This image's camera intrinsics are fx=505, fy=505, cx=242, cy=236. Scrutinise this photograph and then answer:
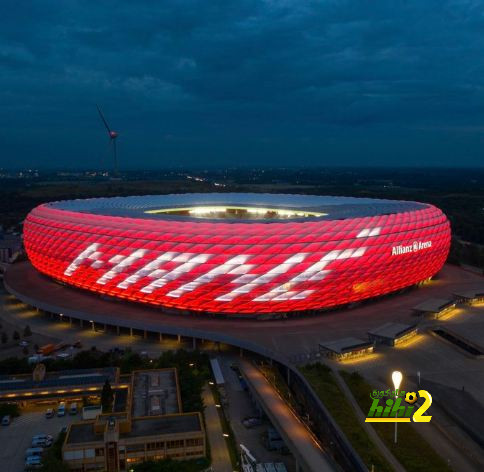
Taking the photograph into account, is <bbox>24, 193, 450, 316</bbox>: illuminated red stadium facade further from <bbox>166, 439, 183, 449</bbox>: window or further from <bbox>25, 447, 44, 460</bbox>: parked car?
<bbox>25, 447, 44, 460</bbox>: parked car

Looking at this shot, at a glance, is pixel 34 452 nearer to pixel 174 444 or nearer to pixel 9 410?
pixel 9 410

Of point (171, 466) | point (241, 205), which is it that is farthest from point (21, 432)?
point (241, 205)

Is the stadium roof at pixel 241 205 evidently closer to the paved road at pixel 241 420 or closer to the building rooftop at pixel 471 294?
A: the building rooftop at pixel 471 294

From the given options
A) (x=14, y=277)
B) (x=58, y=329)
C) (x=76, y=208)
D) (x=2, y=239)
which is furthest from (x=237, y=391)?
(x=2, y=239)

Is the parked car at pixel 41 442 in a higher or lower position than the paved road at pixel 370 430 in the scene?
lower

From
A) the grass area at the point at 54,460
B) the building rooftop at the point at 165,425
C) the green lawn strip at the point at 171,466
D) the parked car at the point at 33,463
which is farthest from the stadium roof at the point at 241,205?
the green lawn strip at the point at 171,466
